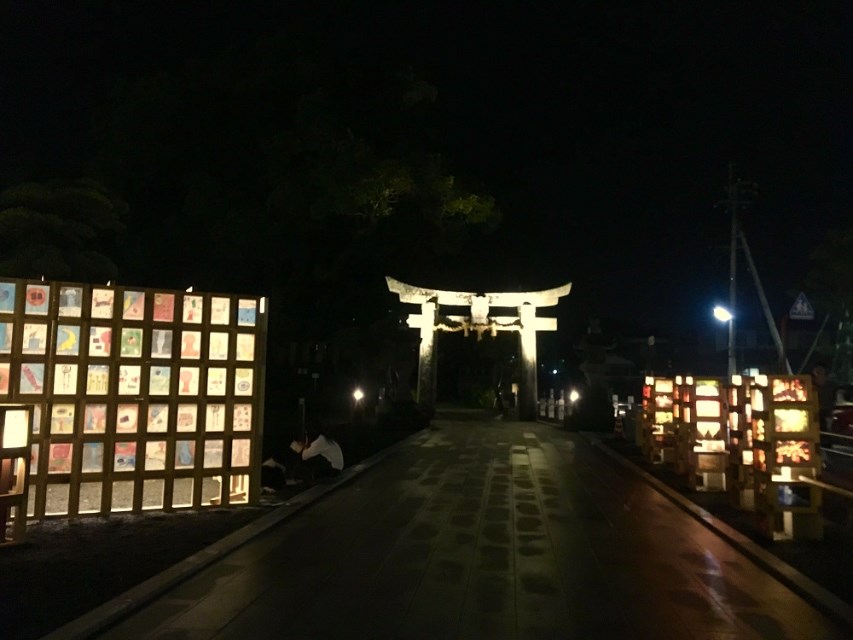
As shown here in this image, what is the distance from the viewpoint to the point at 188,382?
924 cm

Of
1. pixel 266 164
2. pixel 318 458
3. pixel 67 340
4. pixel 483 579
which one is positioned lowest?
pixel 483 579

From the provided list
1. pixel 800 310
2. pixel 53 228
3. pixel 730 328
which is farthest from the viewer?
pixel 730 328

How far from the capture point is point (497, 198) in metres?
29.1

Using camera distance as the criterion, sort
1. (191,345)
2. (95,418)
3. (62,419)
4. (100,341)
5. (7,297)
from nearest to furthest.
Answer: (7,297) < (62,419) < (95,418) < (100,341) < (191,345)

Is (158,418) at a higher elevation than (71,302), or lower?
lower

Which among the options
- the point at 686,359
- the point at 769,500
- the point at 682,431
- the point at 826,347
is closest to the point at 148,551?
the point at 769,500

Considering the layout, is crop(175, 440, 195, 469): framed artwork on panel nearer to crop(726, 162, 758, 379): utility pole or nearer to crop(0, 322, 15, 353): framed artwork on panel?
crop(0, 322, 15, 353): framed artwork on panel

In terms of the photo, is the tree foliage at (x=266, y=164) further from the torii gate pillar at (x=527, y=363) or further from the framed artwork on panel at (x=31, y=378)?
the framed artwork on panel at (x=31, y=378)

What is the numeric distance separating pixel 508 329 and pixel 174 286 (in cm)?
1328

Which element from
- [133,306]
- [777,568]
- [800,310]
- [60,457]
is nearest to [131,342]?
[133,306]

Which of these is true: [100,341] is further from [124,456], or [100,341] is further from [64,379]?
[124,456]

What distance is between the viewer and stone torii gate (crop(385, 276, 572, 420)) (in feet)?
93.9

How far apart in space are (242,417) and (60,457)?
222 cm

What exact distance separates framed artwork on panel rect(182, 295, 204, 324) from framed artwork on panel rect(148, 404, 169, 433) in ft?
3.80
